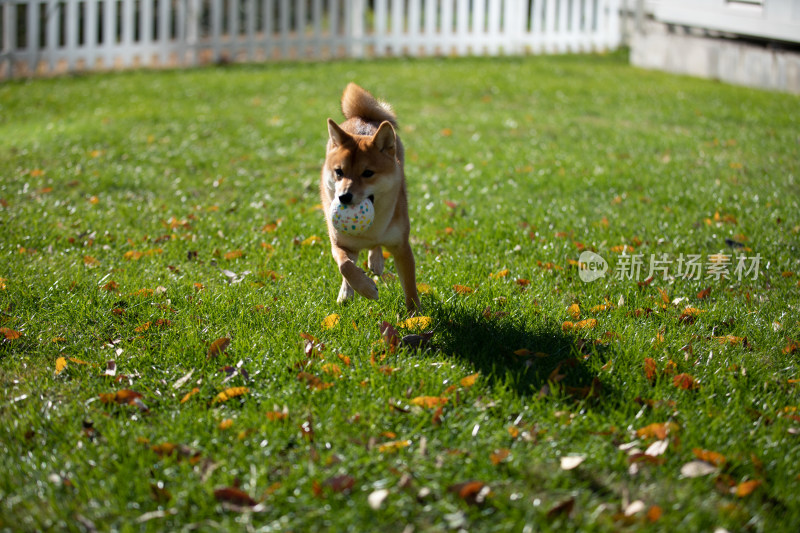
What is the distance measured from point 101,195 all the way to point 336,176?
3599 millimetres

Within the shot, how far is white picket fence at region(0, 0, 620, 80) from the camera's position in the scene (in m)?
13.0

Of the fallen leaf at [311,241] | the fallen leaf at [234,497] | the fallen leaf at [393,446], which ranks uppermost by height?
the fallen leaf at [311,241]

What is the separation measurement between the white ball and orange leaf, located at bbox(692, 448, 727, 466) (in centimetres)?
193

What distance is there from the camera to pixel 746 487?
2758 mm

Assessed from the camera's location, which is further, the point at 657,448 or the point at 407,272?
the point at 407,272

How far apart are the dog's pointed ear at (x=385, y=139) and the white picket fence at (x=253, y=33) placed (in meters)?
11.0

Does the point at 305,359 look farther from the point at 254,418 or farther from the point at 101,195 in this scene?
the point at 101,195

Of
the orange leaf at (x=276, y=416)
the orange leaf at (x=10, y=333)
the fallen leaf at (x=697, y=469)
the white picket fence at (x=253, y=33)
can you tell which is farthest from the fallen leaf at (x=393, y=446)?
the white picket fence at (x=253, y=33)

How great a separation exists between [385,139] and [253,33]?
11.6 m

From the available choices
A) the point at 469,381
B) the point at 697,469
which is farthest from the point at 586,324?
the point at 697,469

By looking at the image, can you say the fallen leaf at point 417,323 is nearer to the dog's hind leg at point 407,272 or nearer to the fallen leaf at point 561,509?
the dog's hind leg at point 407,272

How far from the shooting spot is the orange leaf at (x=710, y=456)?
2908 millimetres

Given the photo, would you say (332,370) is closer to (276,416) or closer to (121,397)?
(276,416)

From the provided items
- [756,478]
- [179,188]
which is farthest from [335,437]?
[179,188]
